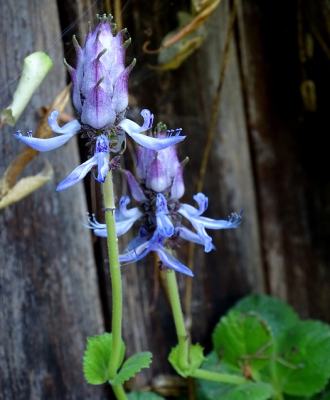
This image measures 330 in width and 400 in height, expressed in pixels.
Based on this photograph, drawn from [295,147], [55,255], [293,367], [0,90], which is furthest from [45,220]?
[295,147]

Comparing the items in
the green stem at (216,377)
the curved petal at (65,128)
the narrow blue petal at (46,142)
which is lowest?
the green stem at (216,377)

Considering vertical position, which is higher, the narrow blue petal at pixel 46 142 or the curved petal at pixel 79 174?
the narrow blue petal at pixel 46 142

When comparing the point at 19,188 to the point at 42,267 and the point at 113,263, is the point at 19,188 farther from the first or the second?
the point at 113,263

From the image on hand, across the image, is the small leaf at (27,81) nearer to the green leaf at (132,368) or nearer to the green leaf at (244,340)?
the green leaf at (132,368)

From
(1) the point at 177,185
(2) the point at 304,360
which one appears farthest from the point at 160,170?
(2) the point at 304,360

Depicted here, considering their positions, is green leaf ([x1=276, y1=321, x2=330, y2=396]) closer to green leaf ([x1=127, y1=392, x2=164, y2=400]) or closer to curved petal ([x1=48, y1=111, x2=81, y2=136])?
green leaf ([x1=127, y1=392, x2=164, y2=400])

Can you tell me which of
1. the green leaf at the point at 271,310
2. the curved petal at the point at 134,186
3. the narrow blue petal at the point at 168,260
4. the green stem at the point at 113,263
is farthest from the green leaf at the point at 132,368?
the green leaf at the point at 271,310

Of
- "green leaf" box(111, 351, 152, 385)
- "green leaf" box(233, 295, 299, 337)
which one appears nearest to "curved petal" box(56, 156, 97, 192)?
"green leaf" box(111, 351, 152, 385)

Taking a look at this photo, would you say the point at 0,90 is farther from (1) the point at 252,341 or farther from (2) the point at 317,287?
(2) the point at 317,287
